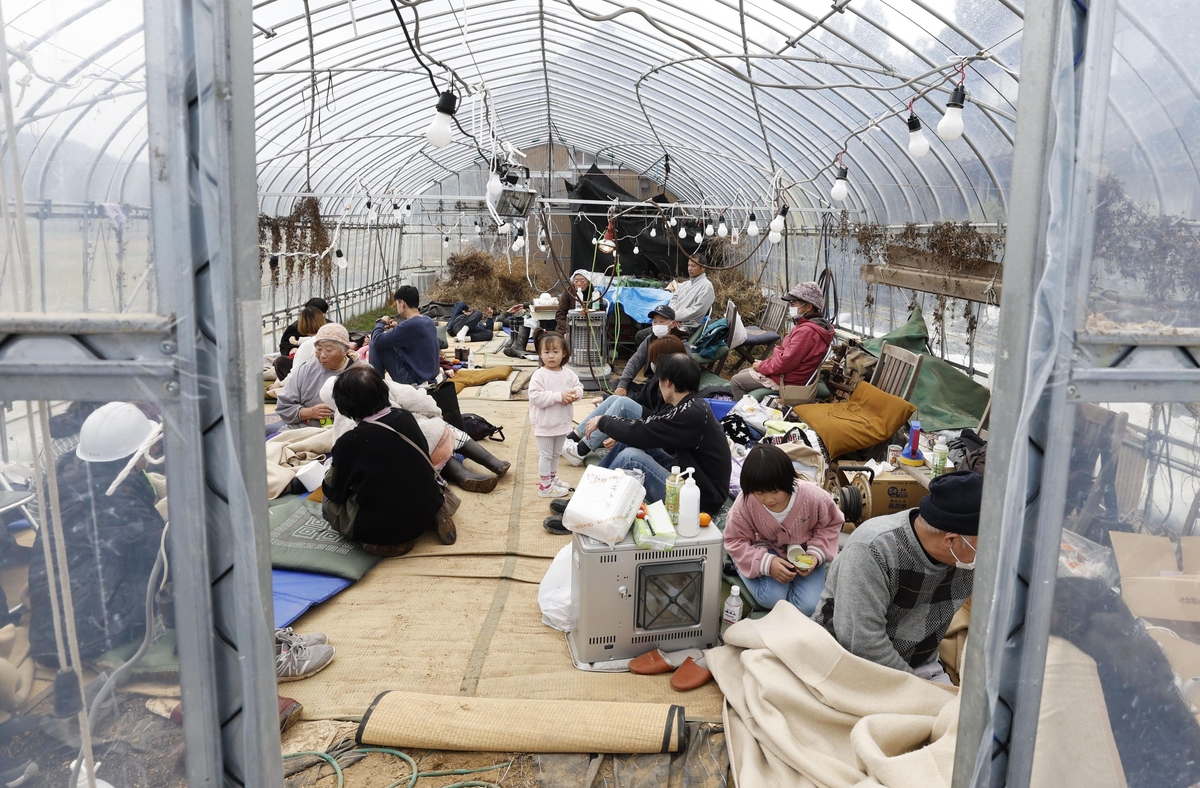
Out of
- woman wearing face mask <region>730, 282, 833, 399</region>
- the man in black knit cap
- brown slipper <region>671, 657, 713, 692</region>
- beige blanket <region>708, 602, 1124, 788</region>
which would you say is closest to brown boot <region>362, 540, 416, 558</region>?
brown slipper <region>671, 657, 713, 692</region>

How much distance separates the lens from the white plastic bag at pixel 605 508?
3414 mm

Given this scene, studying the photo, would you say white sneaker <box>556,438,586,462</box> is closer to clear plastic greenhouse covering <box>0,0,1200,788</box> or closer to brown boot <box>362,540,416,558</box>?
brown boot <box>362,540,416,558</box>

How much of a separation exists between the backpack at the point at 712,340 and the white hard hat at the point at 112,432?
8357 mm

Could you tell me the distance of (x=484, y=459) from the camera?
623 centimetres

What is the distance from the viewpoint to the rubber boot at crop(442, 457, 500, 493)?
5852 millimetres

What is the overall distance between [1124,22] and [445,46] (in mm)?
10710

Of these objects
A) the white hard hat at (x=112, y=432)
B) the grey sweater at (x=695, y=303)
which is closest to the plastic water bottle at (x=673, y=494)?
the white hard hat at (x=112, y=432)

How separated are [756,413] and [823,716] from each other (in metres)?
4.36

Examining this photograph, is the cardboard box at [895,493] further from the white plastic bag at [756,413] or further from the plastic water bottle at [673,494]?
the plastic water bottle at [673,494]

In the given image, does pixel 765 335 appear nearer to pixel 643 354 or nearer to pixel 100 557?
pixel 643 354

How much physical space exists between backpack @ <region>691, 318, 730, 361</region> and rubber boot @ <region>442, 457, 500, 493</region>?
165 inches

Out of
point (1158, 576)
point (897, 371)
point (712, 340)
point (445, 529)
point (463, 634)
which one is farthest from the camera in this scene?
point (712, 340)

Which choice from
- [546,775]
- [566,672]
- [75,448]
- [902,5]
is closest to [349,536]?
[566,672]

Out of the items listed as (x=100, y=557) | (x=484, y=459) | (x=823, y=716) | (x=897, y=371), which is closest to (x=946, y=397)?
(x=897, y=371)
